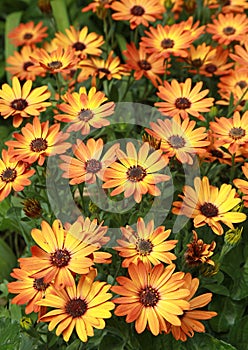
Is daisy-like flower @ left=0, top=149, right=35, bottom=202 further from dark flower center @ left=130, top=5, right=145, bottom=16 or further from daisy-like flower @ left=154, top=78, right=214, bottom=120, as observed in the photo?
dark flower center @ left=130, top=5, right=145, bottom=16

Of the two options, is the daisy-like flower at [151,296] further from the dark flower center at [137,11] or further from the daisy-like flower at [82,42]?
the dark flower center at [137,11]

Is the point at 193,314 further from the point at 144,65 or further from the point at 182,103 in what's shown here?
the point at 144,65

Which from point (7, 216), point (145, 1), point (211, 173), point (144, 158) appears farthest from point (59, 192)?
point (145, 1)

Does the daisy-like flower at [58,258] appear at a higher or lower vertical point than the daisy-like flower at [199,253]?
lower

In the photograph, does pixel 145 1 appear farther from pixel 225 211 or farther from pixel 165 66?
pixel 225 211

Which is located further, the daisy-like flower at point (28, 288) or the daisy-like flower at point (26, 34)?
the daisy-like flower at point (26, 34)

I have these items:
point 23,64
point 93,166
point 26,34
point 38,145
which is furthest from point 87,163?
point 26,34

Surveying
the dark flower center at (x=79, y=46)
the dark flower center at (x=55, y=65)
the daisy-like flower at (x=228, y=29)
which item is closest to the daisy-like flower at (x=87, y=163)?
the dark flower center at (x=55, y=65)
